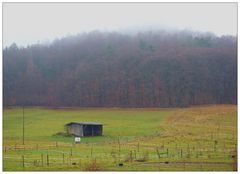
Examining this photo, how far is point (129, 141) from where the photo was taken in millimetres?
13102

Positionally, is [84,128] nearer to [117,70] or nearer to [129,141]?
[129,141]

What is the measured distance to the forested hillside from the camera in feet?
44.8

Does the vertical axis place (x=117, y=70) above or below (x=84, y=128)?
above

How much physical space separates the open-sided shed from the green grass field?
0.47 ft

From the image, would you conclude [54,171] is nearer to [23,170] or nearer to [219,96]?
[23,170]

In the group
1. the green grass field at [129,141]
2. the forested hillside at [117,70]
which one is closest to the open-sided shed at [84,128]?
the green grass field at [129,141]

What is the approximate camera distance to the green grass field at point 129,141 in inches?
479

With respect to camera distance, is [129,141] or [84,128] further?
[84,128]

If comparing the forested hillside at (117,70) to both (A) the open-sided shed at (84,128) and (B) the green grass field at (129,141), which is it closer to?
(B) the green grass field at (129,141)

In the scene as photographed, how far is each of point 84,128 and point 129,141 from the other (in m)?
1.48

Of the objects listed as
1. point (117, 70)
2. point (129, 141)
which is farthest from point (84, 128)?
point (117, 70)

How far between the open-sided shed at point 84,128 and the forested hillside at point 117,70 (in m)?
0.53

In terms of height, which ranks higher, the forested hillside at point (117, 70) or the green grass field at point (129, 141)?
the forested hillside at point (117, 70)

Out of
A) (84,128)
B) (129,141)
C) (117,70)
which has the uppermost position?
(117,70)
